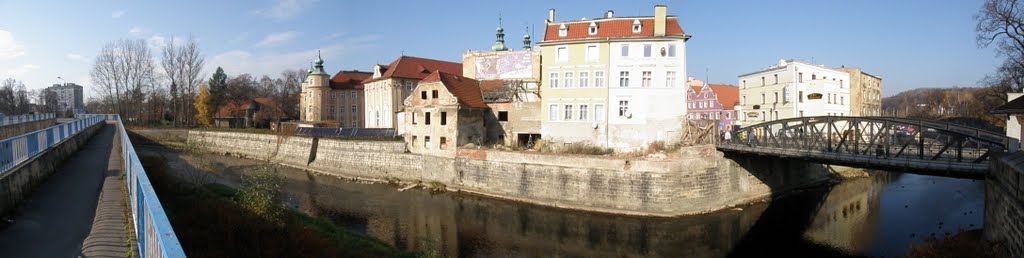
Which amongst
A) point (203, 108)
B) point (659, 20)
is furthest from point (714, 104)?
point (203, 108)

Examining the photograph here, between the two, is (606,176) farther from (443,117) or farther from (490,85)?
(490,85)

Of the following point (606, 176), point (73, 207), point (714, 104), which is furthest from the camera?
point (714, 104)

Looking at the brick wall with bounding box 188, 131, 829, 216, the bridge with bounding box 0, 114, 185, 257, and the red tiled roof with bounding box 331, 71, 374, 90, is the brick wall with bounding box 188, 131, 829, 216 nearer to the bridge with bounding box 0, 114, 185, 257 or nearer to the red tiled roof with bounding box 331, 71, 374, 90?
the bridge with bounding box 0, 114, 185, 257

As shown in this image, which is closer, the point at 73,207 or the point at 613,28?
the point at 73,207

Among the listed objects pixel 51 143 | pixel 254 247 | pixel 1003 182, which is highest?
pixel 51 143

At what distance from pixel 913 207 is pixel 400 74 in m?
40.4

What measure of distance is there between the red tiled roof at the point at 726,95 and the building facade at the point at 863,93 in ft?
35.7

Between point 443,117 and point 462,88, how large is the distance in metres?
2.83

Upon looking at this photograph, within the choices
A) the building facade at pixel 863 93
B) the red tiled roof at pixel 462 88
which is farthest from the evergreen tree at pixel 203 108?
the building facade at pixel 863 93

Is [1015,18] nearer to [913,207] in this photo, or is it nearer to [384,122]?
[913,207]

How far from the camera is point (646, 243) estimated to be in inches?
837

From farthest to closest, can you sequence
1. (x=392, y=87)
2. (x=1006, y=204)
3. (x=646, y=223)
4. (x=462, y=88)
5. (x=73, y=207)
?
1. (x=392, y=87)
2. (x=462, y=88)
3. (x=646, y=223)
4. (x=1006, y=204)
5. (x=73, y=207)

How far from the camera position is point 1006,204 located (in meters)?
14.0

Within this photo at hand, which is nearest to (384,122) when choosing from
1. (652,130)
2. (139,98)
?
(652,130)
